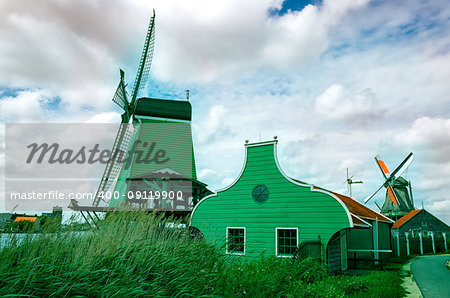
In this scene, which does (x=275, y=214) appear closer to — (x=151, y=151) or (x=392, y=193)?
(x=151, y=151)

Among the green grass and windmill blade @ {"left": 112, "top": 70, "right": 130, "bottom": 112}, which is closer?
the green grass

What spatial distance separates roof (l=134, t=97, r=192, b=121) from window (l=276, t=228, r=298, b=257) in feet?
46.0

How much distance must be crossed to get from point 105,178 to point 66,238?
17906 mm

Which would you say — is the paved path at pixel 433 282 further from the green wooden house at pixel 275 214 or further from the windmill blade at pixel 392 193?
the windmill blade at pixel 392 193

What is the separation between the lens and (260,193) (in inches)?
555

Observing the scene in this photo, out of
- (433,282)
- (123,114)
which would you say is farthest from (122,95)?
(433,282)

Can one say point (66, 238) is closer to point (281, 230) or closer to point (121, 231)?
point (121, 231)

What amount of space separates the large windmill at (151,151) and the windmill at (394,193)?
21940 millimetres

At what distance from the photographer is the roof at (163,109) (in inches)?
955

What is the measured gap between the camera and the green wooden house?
40.7 feet

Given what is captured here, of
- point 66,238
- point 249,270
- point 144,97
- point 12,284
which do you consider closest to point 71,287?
point 12,284

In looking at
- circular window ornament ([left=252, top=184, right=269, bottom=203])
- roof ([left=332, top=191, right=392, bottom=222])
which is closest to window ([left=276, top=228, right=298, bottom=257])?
circular window ornament ([left=252, top=184, right=269, bottom=203])

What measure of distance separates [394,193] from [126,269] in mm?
36849

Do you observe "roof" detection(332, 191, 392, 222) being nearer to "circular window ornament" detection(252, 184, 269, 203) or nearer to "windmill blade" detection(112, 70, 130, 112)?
"circular window ornament" detection(252, 184, 269, 203)
